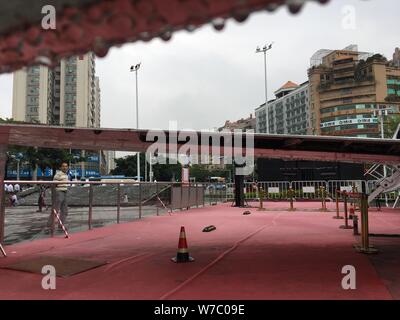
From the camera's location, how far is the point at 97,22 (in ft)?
5.25

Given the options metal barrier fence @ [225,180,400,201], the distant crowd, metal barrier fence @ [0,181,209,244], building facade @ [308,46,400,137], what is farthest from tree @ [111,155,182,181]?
the distant crowd

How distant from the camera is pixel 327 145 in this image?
28.1ft

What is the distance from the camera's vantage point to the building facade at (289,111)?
11249 centimetres

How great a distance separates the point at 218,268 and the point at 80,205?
8.85 meters

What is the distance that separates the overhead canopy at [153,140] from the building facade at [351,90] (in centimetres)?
8608

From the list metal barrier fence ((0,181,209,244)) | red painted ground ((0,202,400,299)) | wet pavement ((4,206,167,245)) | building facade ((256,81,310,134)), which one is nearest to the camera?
red painted ground ((0,202,400,299))

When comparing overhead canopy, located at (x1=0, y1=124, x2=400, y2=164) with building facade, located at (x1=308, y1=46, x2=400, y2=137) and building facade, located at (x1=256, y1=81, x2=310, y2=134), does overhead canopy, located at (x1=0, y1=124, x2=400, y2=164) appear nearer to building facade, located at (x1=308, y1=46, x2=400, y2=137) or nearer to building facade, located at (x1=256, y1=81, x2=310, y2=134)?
building facade, located at (x1=308, y1=46, x2=400, y2=137)

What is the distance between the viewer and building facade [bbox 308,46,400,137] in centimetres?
9188

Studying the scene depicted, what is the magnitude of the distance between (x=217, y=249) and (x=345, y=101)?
94.6 metres

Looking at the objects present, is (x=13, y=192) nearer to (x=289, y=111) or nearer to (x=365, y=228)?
(x=365, y=228)

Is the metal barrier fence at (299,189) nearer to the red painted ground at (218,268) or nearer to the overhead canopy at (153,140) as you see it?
the red painted ground at (218,268)

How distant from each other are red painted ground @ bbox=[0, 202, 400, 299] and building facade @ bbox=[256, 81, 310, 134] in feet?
320

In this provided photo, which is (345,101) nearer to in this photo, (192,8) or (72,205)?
(72,205)

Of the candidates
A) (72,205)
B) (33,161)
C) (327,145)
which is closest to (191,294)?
(327,145)
